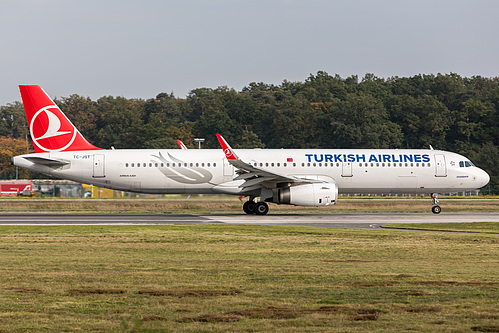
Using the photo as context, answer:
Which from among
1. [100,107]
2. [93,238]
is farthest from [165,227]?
[100,107]

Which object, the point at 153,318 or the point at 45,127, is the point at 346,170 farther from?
the point at 153,318

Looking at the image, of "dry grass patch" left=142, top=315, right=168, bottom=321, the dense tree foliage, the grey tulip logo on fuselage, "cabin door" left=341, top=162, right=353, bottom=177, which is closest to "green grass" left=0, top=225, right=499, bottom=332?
"dry grass patch" left=142, top=315, right=168, bottom=321

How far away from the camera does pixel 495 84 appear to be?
114 metres

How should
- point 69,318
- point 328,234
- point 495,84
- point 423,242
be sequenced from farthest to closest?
1. point 495,84
2. point 328,234
3. point 423,242
4. point 69,318

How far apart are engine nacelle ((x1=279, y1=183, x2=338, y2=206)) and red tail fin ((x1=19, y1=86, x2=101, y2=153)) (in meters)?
11.8

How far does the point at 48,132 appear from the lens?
36625 mm

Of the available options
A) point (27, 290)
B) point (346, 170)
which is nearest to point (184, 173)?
point (346, 170)

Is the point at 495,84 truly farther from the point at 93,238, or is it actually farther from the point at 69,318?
the point at 69,318

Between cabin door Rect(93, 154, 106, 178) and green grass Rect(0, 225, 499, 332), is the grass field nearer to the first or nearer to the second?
cabin door Rect(93, 154, 106, 178)

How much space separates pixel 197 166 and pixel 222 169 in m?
1.37

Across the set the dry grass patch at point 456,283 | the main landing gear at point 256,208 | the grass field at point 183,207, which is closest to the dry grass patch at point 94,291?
the dry grass patch at point 456,283

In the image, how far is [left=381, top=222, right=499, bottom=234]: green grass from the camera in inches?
1029

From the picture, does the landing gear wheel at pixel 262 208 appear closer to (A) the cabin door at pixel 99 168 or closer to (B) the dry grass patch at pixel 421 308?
(A) the cabin door at pixel 99 168

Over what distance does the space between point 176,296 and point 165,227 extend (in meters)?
16.5
